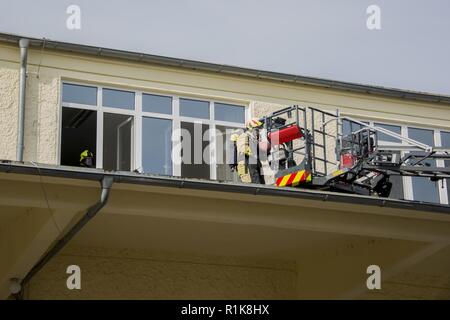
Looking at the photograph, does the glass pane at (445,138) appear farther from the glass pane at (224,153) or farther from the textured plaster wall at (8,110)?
the textured plaster wall at (8,110)

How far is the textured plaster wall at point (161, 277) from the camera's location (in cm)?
1291

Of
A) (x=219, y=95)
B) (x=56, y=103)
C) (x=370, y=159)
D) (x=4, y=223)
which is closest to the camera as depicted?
(x=4, y=223)

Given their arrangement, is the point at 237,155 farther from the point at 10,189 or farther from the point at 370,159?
the point at 10,189

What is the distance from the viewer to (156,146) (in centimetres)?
1459

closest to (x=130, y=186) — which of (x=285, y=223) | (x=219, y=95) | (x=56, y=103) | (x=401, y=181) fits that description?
(x=285, y=223)

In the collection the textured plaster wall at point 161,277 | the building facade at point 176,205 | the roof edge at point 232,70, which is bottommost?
the textured plaster wall at point 161,277

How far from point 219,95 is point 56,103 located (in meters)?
2.54

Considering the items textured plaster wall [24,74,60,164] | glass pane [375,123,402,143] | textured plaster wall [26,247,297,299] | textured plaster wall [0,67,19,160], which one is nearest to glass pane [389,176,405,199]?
glass pane [375,123,402,143]

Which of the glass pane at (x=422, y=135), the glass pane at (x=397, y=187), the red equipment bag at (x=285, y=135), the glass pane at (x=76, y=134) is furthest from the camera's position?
the glass pane at (x=422, y=135)

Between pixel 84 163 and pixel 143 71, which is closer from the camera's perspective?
pixel 84 163

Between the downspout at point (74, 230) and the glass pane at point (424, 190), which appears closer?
the downspout at point (74, 230)

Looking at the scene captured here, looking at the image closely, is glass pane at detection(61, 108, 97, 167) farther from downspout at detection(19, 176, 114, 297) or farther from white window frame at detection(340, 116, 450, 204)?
white window frame at detection(340, 116, 450, 204)

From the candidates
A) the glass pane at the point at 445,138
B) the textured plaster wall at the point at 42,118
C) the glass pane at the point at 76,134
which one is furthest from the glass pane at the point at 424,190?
the textured plaster wall at the point at 42,118

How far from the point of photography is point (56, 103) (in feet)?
47.0
